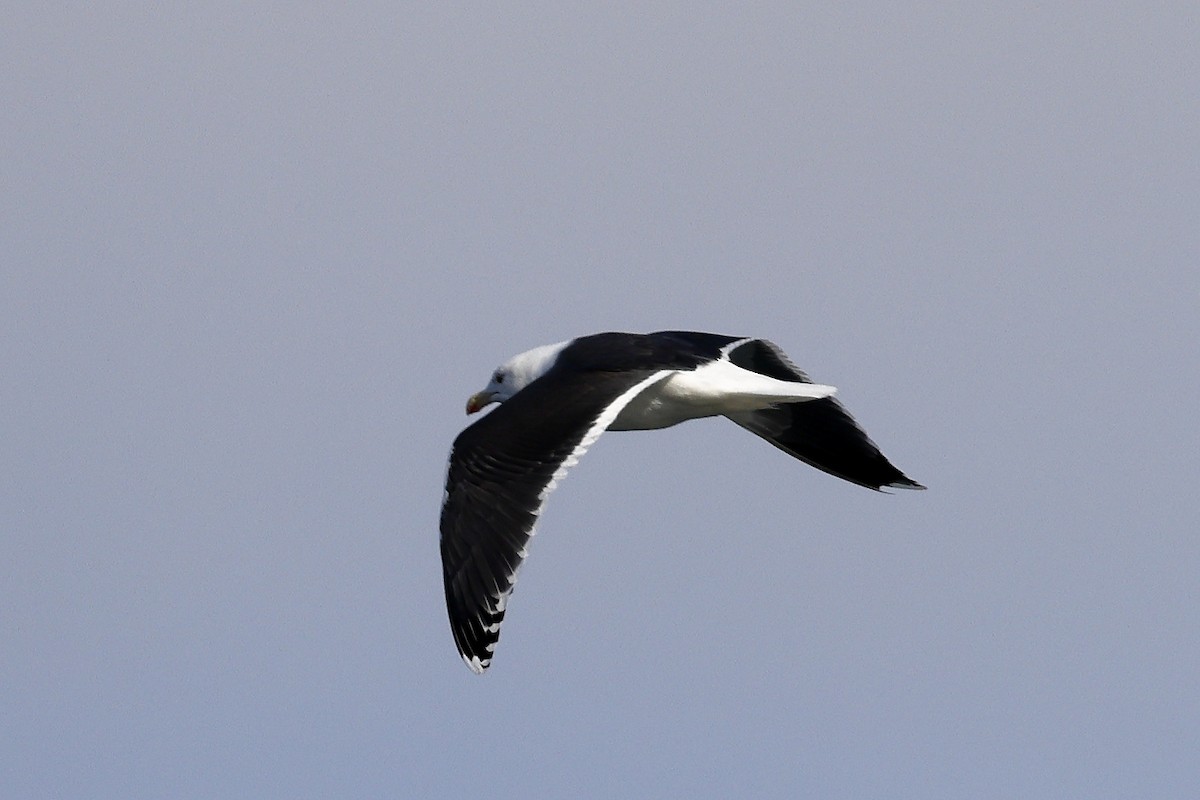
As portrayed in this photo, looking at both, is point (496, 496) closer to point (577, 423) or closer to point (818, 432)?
point (577, 423)

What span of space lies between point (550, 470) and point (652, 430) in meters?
1.86

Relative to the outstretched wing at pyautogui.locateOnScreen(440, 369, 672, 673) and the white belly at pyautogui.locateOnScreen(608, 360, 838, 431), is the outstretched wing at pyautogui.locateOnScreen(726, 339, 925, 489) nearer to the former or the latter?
the white belly at pyautogui.locateOnScreen(608, 360, 838, 431)

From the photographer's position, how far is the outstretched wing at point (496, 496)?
863 centimetres

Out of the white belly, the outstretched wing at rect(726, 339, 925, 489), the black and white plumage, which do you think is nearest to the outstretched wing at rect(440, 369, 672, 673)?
the black and white plumage

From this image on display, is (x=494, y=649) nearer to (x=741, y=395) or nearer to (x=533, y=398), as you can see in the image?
(x=533, y=398)

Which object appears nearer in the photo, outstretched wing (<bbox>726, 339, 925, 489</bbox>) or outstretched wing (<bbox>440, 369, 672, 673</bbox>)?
outstretched wing (<bbox>440, 369, 672, 673</bbox>)

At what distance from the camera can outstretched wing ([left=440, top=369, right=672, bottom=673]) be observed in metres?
8.63

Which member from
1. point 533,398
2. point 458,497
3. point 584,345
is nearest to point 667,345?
point 584,345

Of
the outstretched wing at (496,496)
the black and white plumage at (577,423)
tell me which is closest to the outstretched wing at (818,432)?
the black and white plumage at (577,423)

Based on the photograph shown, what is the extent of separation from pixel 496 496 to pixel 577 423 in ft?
2.07

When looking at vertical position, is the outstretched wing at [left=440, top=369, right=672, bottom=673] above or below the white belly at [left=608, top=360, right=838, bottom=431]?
below

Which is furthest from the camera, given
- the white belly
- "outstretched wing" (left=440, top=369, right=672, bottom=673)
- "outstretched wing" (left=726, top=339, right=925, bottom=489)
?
"outstretched wing" (left=726, top=339, right=925, bottom=489)

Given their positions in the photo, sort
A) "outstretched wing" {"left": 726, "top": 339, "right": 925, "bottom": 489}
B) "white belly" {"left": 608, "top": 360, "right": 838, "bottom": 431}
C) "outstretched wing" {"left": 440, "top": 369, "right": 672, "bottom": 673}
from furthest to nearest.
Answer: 1. "outstretched wing" {"left": 726, "top": 339, "right": 925, "bottom": 489}
2. "white belly" {"left": 608, "top": 360, "right": 838, "bottom": 431}
3. "outstretched wing" {"left": 440, "top": 369, "right": 672, "bottom": 673}

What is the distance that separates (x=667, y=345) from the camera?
10.4m
